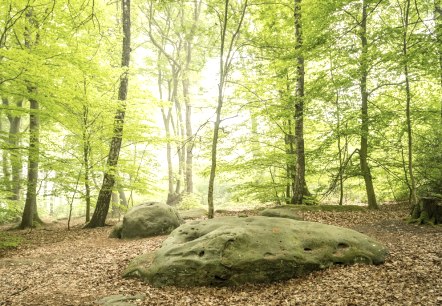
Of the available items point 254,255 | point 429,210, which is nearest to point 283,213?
point 429,210

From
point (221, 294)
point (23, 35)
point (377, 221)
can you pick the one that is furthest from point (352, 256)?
point (23, 35)

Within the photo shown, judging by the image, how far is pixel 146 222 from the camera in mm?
10117

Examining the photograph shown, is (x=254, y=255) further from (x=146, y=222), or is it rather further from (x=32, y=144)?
(x=32, y=144)

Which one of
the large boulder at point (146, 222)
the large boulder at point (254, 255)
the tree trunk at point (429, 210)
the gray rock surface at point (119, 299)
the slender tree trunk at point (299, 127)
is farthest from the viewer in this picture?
the slender tree trunk at point (299, 127)

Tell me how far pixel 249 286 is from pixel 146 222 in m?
5.73

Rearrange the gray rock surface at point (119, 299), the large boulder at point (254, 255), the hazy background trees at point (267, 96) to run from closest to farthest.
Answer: the gray rock surface at point (119, 299)
the large boulder at point (254, 255)
the hazy background trees at point (267, 96)

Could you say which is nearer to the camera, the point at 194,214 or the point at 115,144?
the point at 115,144

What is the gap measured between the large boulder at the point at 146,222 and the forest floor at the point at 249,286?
1.36m

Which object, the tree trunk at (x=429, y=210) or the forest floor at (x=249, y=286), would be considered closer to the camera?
the forest floor at (x=249, y=286)

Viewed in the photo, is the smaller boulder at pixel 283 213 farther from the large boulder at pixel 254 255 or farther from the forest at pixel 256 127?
the large boulder at pixel 254 255

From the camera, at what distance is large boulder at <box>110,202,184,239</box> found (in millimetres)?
9969

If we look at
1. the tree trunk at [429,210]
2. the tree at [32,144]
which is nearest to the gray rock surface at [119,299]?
the tree at [32,144]

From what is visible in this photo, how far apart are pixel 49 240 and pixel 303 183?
10.0m

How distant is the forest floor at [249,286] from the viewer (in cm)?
454
